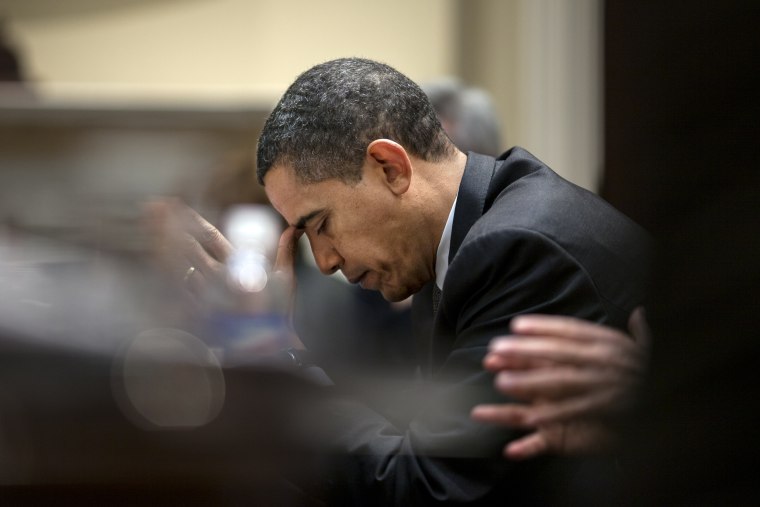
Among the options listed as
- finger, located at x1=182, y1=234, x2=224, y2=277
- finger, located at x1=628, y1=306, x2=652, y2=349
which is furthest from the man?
finger, located at x1=182, y1=234, x2=224, y2=277

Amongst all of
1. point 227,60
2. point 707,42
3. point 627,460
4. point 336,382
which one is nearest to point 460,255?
point 336,382

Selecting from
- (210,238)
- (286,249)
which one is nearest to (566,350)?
(210,238)

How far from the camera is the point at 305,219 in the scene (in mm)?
1834

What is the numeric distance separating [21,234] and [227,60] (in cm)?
414

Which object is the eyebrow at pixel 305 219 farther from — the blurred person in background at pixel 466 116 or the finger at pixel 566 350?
the blurred person in background at pixel 466 116

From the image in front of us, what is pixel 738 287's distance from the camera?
83 centimetres

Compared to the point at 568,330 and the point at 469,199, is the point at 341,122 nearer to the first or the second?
the point at 469,199

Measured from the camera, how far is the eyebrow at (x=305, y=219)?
5.97 ft

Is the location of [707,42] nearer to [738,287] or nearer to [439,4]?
[738,287]

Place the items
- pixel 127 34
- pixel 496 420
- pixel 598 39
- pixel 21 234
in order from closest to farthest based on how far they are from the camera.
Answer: pixel 598 39 → pixel 21 234 → pixel 496 420 → pixel 127 34

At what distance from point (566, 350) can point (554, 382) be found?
0.03 m

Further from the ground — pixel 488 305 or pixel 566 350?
pixel 566 350

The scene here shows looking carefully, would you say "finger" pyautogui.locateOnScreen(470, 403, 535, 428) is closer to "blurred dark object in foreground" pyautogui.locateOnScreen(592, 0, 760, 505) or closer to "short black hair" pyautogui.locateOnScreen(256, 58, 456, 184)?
"blurred dark object in foreground" pyautogui.locateOnScreen(592, 0, 760, 505)

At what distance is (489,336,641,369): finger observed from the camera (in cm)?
95
